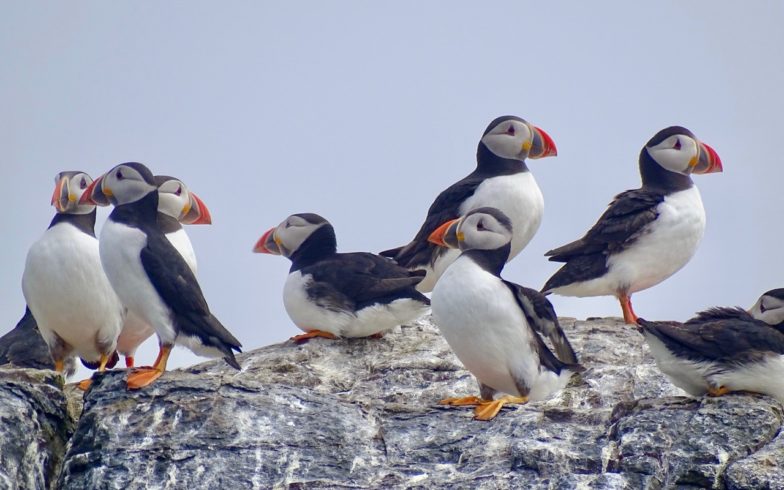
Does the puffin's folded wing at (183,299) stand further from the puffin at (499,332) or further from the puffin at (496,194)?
the puffin at (496,194)

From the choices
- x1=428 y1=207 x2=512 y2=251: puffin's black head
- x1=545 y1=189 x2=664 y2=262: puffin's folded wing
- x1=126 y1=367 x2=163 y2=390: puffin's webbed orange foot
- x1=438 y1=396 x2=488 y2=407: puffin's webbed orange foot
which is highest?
x1=428 y1=207 x2=512 y2=251: puffin's black head

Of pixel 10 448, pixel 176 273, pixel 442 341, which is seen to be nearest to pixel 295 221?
pixel 442 341

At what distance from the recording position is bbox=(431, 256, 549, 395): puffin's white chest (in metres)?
9.48

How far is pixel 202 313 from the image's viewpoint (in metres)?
9.70

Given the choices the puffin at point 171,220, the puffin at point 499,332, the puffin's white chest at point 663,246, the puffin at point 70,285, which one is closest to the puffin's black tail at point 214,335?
the puffin at point 499,332

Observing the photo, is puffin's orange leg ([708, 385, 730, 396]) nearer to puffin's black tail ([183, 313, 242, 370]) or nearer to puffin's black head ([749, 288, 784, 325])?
puffin's black head ([749, 288, 784, 325])

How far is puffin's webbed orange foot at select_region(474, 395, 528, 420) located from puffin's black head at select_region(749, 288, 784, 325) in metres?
1.60

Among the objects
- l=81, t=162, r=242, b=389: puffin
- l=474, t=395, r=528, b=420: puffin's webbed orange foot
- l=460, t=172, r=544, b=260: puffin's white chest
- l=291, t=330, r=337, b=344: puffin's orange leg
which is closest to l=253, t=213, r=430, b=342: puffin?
l=291, t=330, r=337, b=344: puffin's orange leg

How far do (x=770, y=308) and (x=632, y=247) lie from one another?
2516 millimetres

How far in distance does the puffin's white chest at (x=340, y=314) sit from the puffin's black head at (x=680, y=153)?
8.26ft

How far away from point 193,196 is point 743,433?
5.74 meters

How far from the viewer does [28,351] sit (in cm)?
1198

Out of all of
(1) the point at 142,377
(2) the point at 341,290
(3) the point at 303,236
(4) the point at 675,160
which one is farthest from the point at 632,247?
(1) the point at 142,377

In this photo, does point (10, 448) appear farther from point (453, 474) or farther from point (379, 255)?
point (379, 255)
